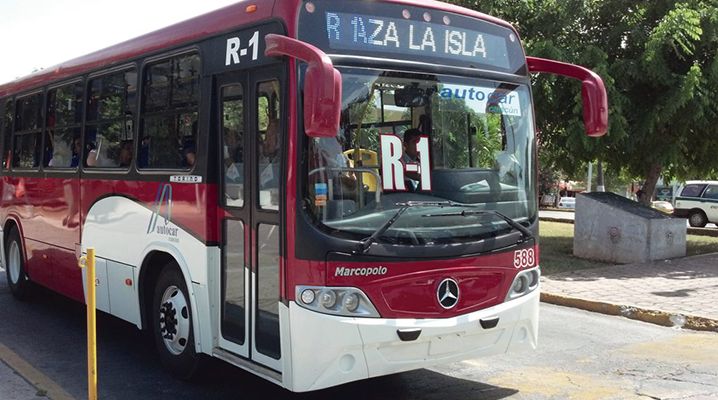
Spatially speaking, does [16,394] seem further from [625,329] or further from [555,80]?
[555,80]

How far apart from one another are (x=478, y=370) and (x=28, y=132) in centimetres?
667

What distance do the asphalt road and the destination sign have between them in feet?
8.65

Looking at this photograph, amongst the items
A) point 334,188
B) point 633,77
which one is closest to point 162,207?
point 334,188

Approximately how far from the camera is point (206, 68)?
241 inches

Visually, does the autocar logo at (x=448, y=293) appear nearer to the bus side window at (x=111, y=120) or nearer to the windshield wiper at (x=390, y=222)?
the windshield wiper at (x=390, y=222)

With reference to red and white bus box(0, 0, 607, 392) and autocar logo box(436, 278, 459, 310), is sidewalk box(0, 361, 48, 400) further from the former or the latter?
autocar logo box(436, 278, 459, 310)

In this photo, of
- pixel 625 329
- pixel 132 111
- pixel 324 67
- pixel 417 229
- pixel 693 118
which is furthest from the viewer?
pixel 693 118

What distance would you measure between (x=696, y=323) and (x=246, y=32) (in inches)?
255

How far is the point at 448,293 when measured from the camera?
5297mm

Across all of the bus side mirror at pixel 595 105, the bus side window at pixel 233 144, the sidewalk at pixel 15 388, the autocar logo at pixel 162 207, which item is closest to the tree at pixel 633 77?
the bus side mirror at pixel 595 105

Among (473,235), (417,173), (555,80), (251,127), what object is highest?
(555,80)

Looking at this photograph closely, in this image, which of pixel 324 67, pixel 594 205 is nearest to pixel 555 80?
pixel 594 205

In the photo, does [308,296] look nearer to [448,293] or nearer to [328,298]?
[328,298]

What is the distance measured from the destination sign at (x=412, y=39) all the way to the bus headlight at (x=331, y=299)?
161 cm
